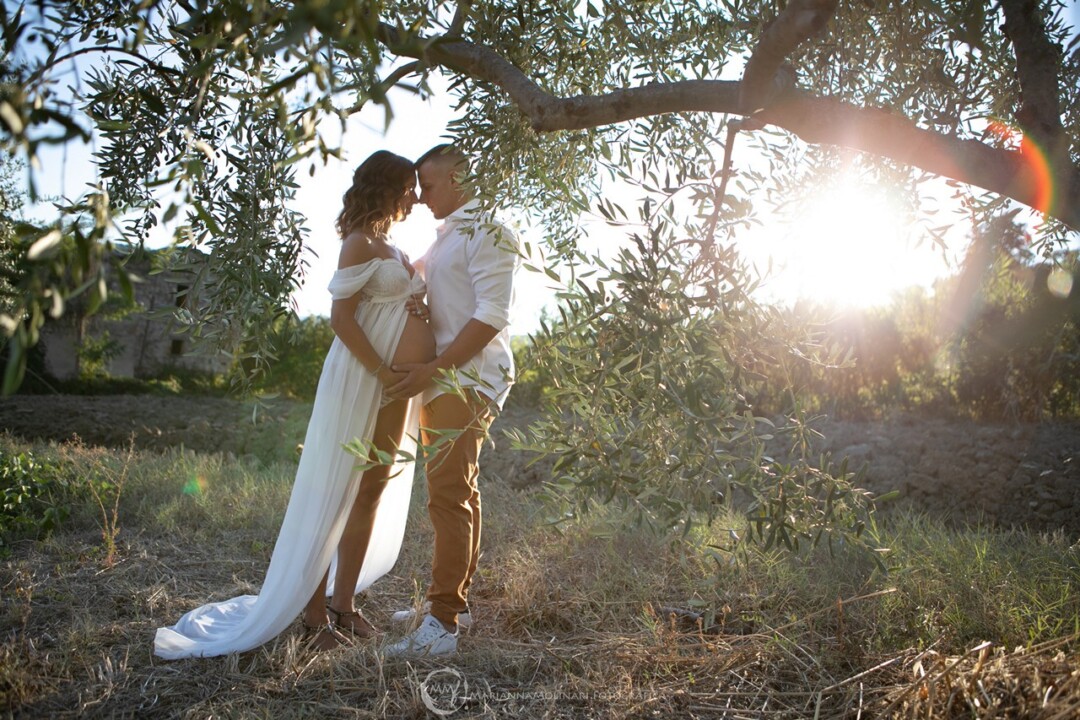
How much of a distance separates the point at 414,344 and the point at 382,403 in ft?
1.04

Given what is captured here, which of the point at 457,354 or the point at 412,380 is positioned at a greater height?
the point at 457,354

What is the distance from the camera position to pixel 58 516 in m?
4.98

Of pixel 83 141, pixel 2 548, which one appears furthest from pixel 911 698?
pixel 2 548

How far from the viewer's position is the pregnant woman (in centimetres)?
335

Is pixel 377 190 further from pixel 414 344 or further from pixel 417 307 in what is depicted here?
pixel 414 344

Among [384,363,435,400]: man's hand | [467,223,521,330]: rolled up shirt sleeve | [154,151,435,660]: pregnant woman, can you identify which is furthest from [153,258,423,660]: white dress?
[467,223,521,330]: rolled up shirt sleeve

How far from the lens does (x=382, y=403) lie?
3.51 metres

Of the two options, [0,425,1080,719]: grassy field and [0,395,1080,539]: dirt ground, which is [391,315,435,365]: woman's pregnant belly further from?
[0,425,1080,719]: grassy field

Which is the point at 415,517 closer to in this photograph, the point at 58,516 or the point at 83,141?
the point at 58,516

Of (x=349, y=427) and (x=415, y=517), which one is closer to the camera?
(x=349, y=427)

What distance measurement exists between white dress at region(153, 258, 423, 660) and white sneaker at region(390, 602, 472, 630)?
0.49 meters

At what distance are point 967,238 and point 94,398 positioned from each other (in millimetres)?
11372

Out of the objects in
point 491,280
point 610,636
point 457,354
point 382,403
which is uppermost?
point 491,280

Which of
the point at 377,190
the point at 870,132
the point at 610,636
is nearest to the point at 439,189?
the point at 377,190
